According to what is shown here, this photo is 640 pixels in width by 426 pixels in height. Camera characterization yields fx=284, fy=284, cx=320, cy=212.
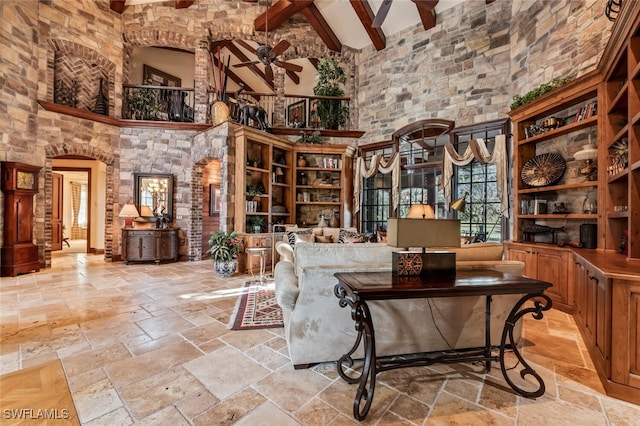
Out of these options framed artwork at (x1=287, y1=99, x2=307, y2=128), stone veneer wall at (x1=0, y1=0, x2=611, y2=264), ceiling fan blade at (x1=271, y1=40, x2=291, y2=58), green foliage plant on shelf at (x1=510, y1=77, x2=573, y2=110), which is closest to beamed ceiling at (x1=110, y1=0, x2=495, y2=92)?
stone veneer wall at (x1=0, y1=0, x2=611, y2=264)

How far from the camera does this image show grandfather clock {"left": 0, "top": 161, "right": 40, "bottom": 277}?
16.0 feet

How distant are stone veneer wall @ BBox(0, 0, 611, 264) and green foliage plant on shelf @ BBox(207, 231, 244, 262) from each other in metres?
0.77

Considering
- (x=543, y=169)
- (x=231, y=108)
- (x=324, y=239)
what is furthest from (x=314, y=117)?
(x=543, y=169)

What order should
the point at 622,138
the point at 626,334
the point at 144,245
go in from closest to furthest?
1. the point at 626,334
2. the point at 622,138
3. the point at 144,245

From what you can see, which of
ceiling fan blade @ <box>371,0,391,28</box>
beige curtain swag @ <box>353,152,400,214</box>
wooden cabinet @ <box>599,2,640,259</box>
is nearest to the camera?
wooden cabinet @ <box>599,2,640,259</box>

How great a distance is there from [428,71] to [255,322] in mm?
6003

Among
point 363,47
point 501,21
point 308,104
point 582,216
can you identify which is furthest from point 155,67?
point 582,216

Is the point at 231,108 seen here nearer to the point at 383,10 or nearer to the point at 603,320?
the point at 383,10

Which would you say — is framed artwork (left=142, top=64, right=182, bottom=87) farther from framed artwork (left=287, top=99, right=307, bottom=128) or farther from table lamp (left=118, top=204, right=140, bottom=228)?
table lamp (left=118, top=204, right=140, bottom=228)

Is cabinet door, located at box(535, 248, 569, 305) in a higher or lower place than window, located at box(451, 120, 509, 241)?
lower

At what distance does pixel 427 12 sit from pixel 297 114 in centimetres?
360

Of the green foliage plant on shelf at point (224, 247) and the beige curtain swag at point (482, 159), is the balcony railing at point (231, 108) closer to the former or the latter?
the green foliage plant on shelf at point (224, 247)

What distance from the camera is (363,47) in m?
7.30

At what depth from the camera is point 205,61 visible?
6.86 metres
